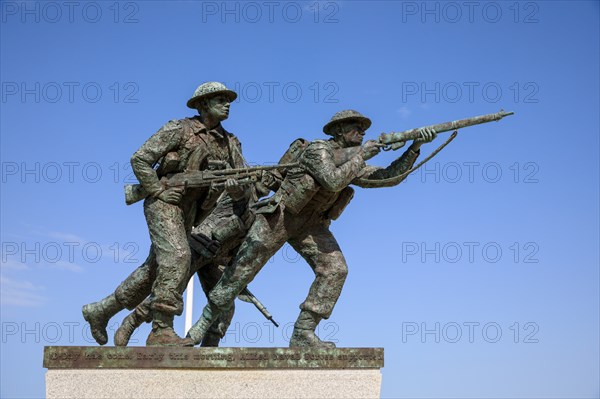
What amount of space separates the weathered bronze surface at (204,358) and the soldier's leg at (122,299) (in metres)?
1.04

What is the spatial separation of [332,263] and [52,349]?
8.76 ft

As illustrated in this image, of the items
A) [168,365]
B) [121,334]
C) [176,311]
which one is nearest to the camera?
[168,365]

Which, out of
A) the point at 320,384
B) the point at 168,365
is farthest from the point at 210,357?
the point at 320,384

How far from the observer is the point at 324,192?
302 inches

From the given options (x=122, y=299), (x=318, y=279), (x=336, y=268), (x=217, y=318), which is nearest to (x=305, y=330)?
(x=318, y=279)

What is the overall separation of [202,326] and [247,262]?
744 mm

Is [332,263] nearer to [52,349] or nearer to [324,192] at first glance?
[324,192]

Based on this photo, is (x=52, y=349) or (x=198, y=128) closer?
(x=52, y=349)

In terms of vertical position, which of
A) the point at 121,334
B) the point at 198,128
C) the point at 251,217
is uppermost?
the point at 198,128

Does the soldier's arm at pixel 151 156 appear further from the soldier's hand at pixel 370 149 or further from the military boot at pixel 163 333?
the soldier's hand at pixel 370 149

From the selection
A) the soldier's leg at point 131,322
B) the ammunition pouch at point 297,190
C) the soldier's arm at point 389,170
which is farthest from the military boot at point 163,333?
the soldier's arm at point 389,170

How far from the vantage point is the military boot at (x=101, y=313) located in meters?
8.23

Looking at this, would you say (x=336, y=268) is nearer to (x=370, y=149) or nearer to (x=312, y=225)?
(x=312, y=225)

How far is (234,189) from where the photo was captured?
25.7 feet
